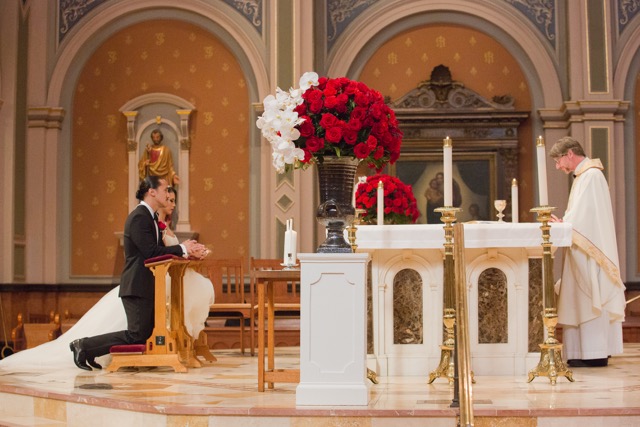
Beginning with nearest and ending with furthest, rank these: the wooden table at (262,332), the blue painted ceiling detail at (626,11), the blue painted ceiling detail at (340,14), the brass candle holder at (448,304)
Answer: the wooden table at (262,332)
the brass candle holder at (448,304)
the blue painted ceiling detail at (626,11)
the blue painted ceiling detail at (340,14)

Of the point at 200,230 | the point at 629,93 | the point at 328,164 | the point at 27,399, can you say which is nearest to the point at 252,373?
the point at 27,399

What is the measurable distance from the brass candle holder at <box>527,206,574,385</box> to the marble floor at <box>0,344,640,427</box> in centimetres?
9

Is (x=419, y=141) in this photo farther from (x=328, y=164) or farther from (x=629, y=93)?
(x=328, y=164)

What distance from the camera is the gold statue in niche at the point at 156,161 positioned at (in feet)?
40.4

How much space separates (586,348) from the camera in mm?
7000

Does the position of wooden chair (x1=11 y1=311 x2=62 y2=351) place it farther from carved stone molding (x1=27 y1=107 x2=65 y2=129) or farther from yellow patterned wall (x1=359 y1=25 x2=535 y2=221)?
yellow patterned wall (x1=359 y1=25 x2=535 y2=221)

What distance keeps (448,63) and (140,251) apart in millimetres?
6515

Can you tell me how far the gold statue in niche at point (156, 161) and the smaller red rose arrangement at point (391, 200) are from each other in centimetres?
464

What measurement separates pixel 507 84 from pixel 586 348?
601 cm

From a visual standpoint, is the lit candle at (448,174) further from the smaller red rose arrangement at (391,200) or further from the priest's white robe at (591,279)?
the smaller red rose arrangement at (391,200)

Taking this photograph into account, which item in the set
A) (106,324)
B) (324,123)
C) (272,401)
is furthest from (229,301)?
(324,123)

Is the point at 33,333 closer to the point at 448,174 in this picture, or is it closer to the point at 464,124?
the point at 464,124

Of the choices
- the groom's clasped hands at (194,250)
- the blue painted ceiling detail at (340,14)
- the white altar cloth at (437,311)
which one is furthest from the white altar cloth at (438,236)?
the blue painted ceiling detail at (340,14)

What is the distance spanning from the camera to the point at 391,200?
797 cm
